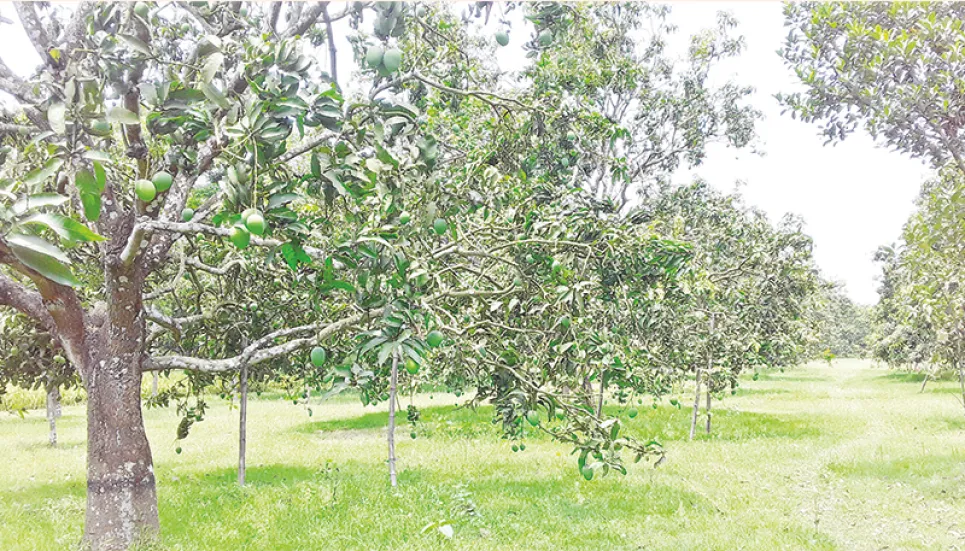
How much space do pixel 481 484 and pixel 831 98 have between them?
7.35 metres

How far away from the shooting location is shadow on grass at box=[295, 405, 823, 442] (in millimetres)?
15953

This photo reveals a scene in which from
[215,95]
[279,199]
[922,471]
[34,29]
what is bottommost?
[922,471]

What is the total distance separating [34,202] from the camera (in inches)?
75.0

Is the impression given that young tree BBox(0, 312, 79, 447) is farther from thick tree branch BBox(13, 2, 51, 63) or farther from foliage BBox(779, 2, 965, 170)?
foliage BBox(779, 2, 965, 170)

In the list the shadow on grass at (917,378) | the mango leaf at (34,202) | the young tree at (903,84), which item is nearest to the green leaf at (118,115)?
the mango leaf at (34,202)

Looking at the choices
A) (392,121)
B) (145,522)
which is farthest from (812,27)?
(145,522)

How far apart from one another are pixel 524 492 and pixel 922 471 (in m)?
7.37

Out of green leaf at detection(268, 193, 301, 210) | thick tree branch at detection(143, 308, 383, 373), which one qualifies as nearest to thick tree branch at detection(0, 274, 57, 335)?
thick tree branch at detection(143, 308, 383, 373)

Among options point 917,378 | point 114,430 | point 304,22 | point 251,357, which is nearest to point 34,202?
point 304,22

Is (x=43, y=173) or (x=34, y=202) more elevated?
(x=43, y=173)

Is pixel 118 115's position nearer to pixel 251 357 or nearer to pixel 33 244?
pixel 33 244

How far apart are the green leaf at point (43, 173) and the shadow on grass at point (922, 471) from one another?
467 inches

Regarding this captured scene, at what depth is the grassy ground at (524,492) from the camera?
301 inches

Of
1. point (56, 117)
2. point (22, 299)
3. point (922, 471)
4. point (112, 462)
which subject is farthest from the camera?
point (922, 471)
